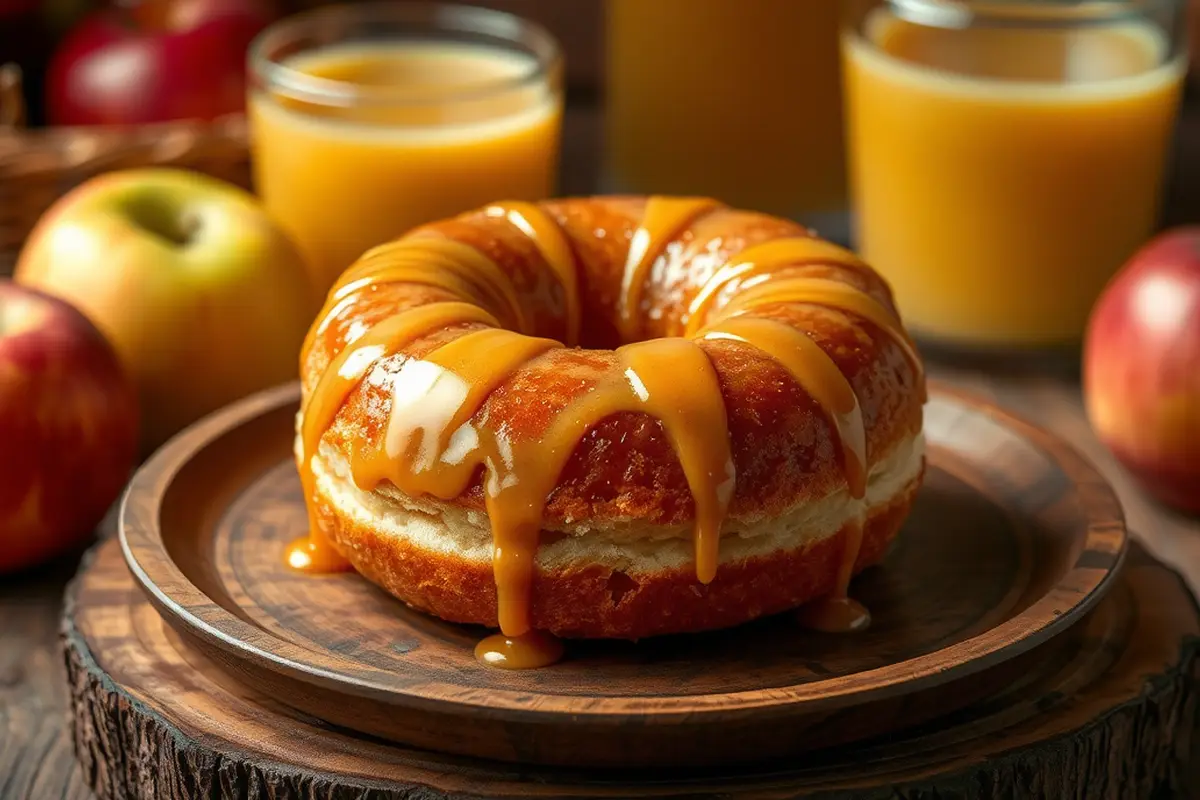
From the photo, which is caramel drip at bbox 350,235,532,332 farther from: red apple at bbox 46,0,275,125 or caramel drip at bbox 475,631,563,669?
red apple at bbox 46,0,275,125

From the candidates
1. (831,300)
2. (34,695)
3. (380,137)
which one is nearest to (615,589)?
(831,300)

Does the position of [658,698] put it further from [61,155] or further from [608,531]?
[61,155]

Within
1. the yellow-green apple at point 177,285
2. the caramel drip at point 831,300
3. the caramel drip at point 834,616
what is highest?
the caramel drip at point 831,300

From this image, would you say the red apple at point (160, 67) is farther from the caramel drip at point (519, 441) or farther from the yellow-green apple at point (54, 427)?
the caramel drip at point (519, 441)

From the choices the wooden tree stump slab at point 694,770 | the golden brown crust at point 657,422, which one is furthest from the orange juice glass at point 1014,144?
the wooden tree stump slab at point 694,770

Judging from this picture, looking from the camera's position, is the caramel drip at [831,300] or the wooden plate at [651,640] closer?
the wooden plate at [651,640]

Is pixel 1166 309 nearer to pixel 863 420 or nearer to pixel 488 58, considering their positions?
pixel 863 420

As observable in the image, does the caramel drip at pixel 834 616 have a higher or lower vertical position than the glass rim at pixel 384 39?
lower

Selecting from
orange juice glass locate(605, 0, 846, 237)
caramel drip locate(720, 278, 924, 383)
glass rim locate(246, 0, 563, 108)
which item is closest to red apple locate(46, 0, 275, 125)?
glass rim locate(246, 0, 563, 108)
